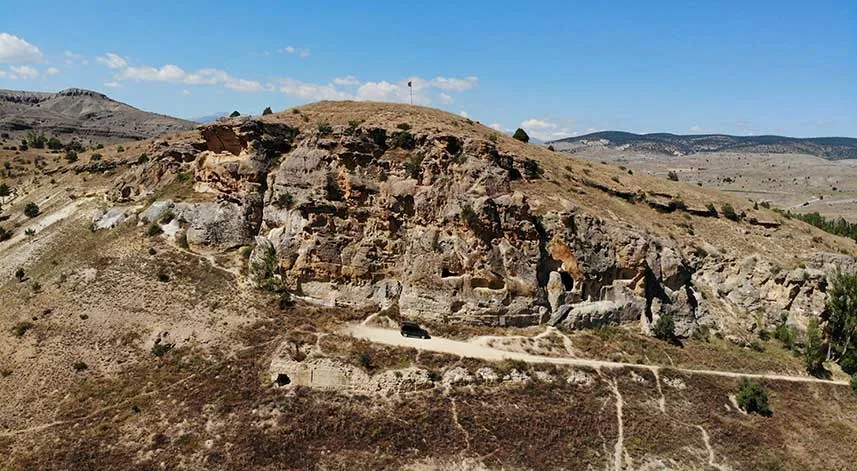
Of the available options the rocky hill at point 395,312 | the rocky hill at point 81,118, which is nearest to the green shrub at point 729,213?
the rocky hill at point 395,312

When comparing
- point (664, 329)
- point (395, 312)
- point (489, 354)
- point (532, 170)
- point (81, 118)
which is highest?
point (81, 118)

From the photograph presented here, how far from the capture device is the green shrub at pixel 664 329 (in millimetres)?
44750

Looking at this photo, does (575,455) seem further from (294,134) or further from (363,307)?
(294,134)

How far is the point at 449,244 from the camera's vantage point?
46.0 meters

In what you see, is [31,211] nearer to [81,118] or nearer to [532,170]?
[532,170]

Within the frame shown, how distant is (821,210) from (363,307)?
138561 mm

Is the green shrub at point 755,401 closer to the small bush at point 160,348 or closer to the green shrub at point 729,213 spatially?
the green shrub at point 729,213

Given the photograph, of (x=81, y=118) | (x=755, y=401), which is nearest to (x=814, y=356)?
(x=755, y=401)

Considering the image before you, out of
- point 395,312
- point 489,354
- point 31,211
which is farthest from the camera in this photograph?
point 31,211

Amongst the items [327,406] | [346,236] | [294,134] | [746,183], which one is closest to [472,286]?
[346,236]

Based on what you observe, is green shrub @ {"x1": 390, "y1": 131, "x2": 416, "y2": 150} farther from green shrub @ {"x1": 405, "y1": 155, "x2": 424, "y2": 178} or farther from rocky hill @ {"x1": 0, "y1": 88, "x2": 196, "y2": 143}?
rocky hill @ {"x1": 0, "y1": 88, "x2": 196, "y2": 143}

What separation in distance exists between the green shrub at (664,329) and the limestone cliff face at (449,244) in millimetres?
1348

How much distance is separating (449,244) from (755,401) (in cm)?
2652

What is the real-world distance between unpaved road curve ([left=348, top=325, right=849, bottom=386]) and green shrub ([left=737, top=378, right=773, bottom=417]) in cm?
335
